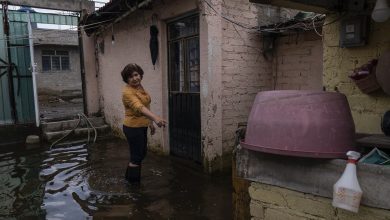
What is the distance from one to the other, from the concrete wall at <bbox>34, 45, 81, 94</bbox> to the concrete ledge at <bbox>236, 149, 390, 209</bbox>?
20.4m

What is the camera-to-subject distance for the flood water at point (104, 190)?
3.92 m

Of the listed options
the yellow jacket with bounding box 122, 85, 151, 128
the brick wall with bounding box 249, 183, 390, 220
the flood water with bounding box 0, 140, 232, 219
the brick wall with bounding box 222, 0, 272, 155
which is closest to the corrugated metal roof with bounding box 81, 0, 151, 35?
the brick wall with bounding box 222, 0, 272, 155

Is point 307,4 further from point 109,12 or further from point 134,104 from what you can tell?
point 109,12

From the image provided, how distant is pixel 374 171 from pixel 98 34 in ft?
31.4

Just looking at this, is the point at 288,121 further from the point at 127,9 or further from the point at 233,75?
the point at 127,9

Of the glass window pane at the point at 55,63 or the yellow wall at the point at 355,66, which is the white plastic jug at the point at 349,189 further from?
the glass window pane at the point at 55,63

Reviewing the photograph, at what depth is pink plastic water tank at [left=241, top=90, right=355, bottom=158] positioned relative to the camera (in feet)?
6.08

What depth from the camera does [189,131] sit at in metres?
5.97

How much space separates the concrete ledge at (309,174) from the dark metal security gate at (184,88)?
3494 millimetres

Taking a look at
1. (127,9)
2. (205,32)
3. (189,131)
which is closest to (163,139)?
(189,131)

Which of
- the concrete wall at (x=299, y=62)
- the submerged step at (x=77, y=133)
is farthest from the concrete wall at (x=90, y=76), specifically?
the concrete wall at (x=299, y=62)

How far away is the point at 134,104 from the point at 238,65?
90.0 inches

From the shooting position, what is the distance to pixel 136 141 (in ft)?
14.7

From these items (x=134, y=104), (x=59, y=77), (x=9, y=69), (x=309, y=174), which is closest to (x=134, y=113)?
(x=134, y=104)
